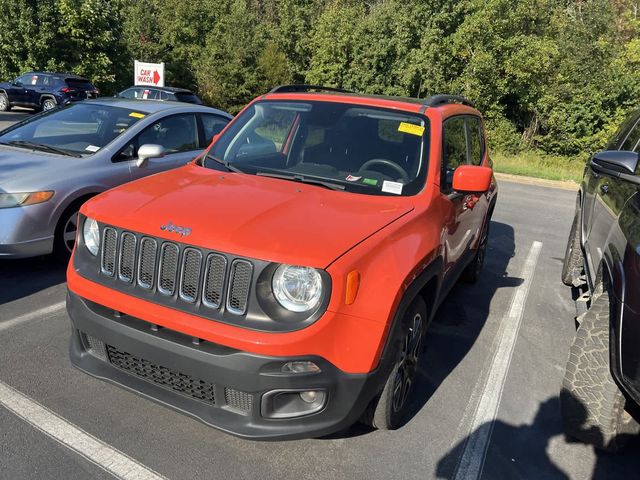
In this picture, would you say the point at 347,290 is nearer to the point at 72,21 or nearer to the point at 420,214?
the point at 420,214

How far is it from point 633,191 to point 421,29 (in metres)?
21.4

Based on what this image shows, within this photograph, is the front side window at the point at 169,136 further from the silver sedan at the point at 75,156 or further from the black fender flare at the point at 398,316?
the black fender flare at the point at 398,316

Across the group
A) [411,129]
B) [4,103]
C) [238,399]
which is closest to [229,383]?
[238,399]

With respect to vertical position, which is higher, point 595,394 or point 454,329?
point 595,394

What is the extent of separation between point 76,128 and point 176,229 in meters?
3.85

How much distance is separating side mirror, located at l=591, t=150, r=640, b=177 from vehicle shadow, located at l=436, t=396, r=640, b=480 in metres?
1.45

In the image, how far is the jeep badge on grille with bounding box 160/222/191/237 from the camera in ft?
8.23

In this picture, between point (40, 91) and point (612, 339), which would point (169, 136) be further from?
point (40, 91)

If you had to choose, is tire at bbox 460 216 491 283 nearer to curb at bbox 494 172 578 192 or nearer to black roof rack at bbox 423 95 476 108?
black roof rack at bbox 423 95 476 108

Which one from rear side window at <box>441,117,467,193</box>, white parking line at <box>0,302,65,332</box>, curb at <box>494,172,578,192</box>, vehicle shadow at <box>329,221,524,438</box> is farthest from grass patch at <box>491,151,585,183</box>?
white parking line at <box>0,302,65,332</box>

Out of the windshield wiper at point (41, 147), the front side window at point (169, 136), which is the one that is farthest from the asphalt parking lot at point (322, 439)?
the front side window at point (169, 136)

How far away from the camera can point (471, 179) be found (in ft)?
10.9

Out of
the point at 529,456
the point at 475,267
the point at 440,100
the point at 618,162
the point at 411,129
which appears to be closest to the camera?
the point at 529,456

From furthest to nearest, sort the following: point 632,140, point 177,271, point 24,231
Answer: point 632,140 → point 24,231 → point 177,271
